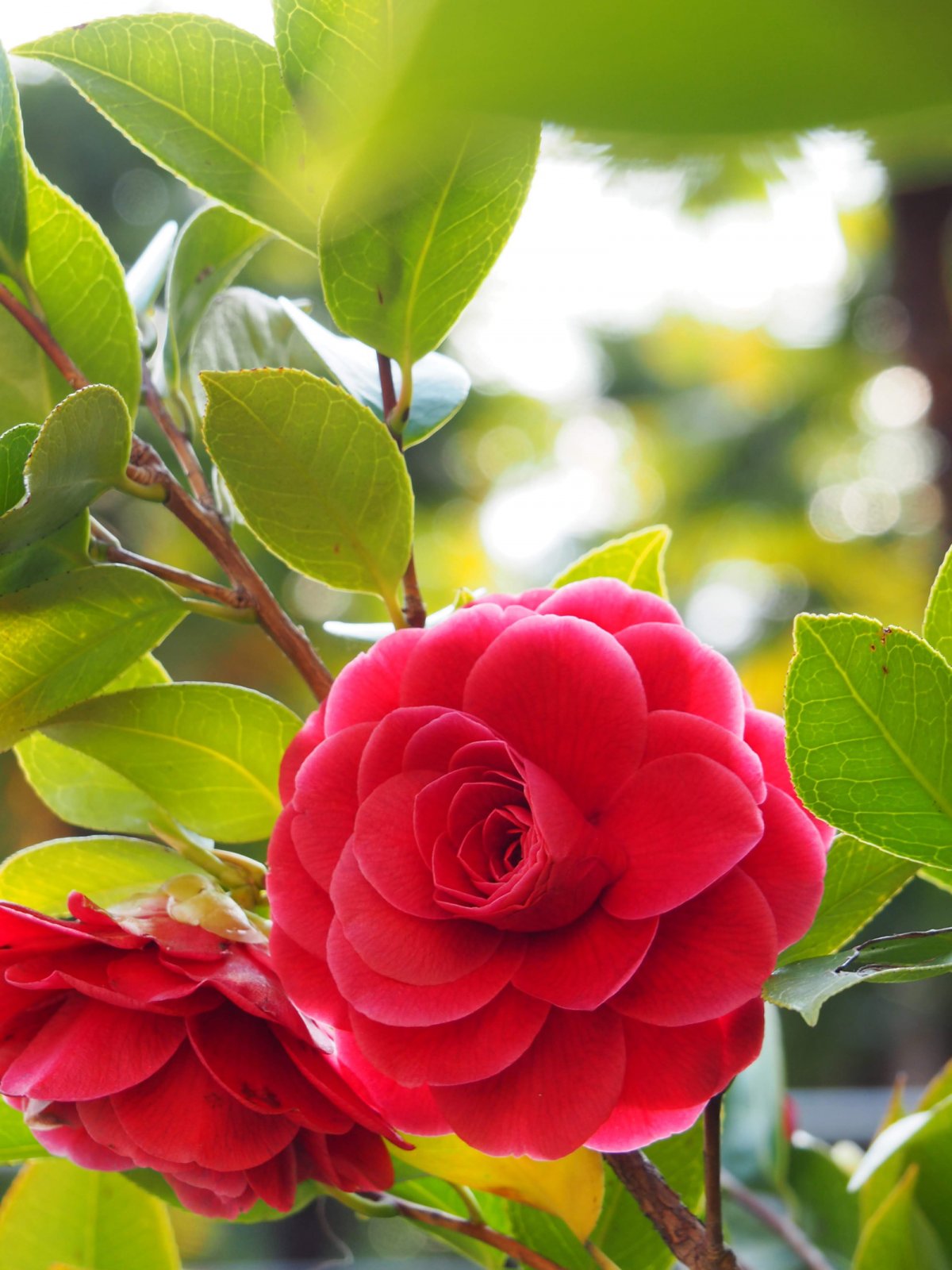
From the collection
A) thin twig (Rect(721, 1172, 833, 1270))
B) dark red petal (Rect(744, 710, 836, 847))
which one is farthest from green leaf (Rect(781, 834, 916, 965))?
thin twig (Rect(721, 1172, 833, 1270))

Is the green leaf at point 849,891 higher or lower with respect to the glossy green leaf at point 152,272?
lower

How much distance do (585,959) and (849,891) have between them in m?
0.10

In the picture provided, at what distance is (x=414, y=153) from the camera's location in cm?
8

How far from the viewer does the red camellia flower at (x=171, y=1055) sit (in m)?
0.28

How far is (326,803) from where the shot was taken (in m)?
0.28

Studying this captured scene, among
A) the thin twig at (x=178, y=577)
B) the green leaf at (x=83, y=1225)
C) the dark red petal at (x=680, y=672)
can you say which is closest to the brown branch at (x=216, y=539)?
the thin twig at (x=178, y=577)

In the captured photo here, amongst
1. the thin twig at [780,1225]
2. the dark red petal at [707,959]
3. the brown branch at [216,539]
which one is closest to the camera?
the dark red petal at [707,959]

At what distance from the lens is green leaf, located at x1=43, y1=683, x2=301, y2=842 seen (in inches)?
13.9

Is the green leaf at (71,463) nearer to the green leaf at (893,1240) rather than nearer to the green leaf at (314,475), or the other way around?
the green leaf at (314,475)

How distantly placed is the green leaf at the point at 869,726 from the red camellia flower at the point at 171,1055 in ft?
0.44

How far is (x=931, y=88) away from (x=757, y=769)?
0.67 feet

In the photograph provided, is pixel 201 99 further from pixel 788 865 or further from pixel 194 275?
pixel 788 865

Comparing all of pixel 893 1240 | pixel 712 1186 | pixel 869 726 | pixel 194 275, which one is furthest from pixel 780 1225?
pixel 194 275

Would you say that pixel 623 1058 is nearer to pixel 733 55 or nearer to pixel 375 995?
pixel 375 995
